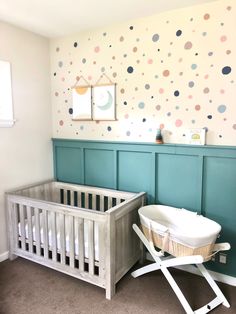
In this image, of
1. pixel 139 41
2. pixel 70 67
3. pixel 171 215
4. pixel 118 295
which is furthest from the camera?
pixel 70 67

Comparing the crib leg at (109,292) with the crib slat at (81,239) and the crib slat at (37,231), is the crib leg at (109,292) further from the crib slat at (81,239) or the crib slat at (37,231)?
the crib slat at (37,231)

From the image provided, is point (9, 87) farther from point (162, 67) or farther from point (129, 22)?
point (162, 67)

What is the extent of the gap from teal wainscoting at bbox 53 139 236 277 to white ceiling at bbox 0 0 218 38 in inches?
49.3

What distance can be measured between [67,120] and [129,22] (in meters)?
1.30

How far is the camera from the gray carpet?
→ 2.05 m

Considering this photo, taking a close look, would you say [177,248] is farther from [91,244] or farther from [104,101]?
[104,101]

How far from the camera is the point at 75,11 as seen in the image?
7.80 feet

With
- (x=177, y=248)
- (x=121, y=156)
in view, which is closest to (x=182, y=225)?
(x=177, y=248)

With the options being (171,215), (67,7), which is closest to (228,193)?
(171,215)

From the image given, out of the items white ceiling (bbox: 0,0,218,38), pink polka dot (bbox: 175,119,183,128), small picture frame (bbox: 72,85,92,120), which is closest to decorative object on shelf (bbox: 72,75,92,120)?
small picture frame (bbox: 72,85,92,120)

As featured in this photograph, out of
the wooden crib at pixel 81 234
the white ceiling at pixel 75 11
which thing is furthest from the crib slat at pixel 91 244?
the white ceiling at pixel 75 11

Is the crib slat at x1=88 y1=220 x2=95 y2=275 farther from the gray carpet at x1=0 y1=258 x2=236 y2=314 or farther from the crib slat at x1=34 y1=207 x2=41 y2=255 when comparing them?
the crib slat at x1=34 y1=207 x2=41 y2=255

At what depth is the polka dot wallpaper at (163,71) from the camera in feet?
7.36

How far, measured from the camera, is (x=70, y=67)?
3051 mm
